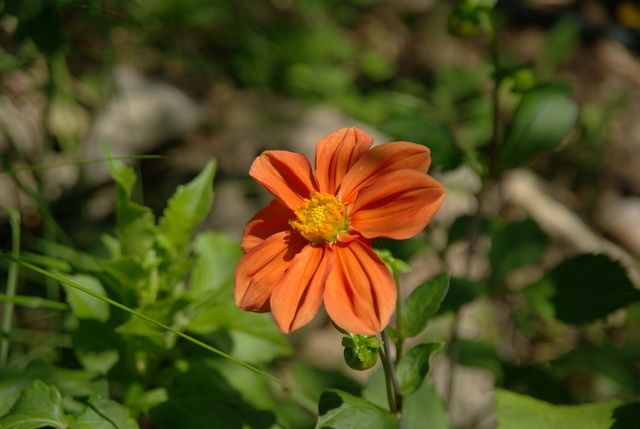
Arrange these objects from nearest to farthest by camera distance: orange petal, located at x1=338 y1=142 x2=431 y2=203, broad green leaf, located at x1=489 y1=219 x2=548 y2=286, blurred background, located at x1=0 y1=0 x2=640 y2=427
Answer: orange petal, located at x1=338 y1=142 x2=431 y2=203 → broad green leaf, located at x1=489 y1=219 x2=548 y2=286 → blurred background, located at x1=0 y1=0 x2=640 y2=427

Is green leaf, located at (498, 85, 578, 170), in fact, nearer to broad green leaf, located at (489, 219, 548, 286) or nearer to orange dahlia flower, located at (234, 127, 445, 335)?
broad green leaf, located at (489, 219, 548, 286)

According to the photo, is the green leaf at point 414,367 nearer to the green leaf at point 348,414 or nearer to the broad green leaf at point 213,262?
the green leaf at point 348,414

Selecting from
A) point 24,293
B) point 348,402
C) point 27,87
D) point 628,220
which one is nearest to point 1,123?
point 24,293

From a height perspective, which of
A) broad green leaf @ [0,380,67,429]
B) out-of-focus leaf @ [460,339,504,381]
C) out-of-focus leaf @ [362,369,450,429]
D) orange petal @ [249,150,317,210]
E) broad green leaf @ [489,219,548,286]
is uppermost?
orange petal @ [249,150,317,210]

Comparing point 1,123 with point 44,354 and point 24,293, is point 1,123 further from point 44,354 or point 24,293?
point 44,354

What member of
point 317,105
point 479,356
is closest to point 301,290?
point 479,356

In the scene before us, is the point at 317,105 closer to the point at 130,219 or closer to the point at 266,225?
the point at 130,219

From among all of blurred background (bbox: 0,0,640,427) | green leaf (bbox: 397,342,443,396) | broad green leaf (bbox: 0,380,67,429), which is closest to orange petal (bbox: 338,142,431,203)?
green leaf (bbox: 397,342,443,396)
